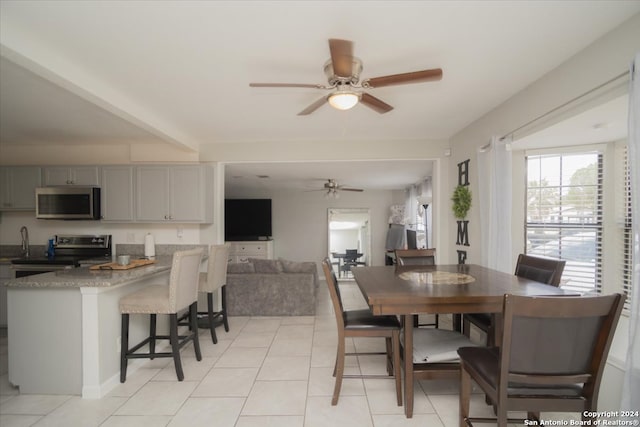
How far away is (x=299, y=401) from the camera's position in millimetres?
2178

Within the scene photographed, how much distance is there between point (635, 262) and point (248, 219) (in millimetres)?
7322

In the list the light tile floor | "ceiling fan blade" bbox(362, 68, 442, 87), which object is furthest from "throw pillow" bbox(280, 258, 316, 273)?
"ceiling fan blade" bbox(362, 68, 442, 87)

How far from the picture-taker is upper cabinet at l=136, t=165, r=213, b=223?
12.9ft

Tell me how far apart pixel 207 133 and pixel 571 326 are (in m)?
3.88

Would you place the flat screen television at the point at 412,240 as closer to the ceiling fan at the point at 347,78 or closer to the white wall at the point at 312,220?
the white wall at the point at 312,220

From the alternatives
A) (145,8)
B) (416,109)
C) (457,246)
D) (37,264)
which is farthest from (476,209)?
(37,264)

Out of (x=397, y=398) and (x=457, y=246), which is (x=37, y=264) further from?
(x=457, y=246)

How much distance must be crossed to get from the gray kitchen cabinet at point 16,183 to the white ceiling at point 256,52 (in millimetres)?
928

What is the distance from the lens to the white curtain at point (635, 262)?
1.47 m

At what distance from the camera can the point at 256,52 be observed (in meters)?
1.94

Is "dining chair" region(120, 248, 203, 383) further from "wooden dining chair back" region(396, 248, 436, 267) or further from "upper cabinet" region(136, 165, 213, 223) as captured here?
"wooden dining chair back" region(396, 248, 436, 267)

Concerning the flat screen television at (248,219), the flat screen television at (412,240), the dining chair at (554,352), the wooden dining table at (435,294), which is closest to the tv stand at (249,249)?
the flat screen television at (248,219)

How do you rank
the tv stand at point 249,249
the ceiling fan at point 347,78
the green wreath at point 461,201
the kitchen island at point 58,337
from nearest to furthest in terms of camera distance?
1. the ceiling fan at point 347,78
2. the kitchen island at point 58,337
3. the green wreath at point 461,201
4. the tv stand at point 249,249

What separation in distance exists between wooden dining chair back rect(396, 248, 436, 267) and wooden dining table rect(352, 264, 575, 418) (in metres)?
0.73
